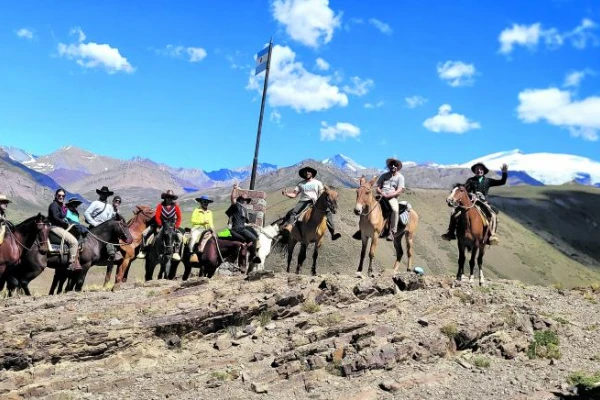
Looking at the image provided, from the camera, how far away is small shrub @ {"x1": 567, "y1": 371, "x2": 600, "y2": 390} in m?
9.99

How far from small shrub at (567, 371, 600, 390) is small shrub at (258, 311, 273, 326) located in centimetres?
669

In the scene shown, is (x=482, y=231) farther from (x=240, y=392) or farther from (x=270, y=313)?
(x=240, y=392)

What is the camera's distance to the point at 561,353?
38.3 ft

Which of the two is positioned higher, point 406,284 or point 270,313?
point 406,284

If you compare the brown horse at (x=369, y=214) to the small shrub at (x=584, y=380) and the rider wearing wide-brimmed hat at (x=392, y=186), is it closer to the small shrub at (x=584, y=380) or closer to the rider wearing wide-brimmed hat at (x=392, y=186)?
the rider wearing wide-brimmed hat at (x=392, y=186)

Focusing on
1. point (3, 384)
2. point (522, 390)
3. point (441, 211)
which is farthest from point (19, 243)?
point (441, 211)

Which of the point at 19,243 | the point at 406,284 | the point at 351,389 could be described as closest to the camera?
the point at 351,389

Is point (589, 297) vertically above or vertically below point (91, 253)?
above

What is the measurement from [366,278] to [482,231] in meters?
4.78

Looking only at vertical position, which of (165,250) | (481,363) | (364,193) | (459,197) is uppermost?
(459,197)

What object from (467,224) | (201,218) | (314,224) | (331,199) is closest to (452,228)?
(467,224)

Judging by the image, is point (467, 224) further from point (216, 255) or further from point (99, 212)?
point (99, 212)

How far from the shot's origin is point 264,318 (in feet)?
41.6

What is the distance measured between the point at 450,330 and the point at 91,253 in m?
12.1
